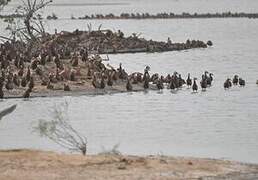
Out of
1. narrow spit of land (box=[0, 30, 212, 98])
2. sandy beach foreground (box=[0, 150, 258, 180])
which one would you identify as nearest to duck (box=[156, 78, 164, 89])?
narrow spit of land (box=[0, 30, 212, 98])

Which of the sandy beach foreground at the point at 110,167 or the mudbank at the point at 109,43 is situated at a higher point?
the mudbank at the point at 109,43

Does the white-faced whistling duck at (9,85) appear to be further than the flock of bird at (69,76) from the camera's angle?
No

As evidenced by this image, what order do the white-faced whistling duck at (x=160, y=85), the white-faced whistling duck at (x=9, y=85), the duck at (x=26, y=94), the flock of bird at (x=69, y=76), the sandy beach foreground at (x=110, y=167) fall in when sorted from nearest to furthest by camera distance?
the sandy beach foreground at (x=110, y=167), the duck at (x=26, y=94), the white-faced whistling duck at (x=9, y=85), the flock of bird at (x=69, y=76), the white-faced whistling duck at (x=160, y=85)

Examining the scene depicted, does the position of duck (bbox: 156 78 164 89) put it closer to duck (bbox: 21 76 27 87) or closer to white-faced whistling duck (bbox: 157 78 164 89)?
white-faced whistling duck (bbox: 157 78 164 89)

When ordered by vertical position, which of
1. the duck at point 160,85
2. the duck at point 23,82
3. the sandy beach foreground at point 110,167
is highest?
the duck at point 23,82

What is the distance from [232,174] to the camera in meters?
15.1

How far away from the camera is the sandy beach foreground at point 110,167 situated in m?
14.4

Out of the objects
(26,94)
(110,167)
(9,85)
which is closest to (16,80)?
(9,85)

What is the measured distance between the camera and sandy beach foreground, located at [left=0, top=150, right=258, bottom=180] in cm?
1439

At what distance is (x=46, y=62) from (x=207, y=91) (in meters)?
7.96

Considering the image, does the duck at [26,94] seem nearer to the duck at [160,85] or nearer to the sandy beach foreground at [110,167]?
the duck at [160,85]

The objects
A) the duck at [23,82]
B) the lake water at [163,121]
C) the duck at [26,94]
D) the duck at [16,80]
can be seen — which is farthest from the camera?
the duck at [16,80]

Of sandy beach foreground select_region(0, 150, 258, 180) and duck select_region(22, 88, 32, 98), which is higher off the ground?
duck select_region(22, 88, 32, 98)

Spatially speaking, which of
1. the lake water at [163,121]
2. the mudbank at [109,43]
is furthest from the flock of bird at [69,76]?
the mudbank at [109,43]
